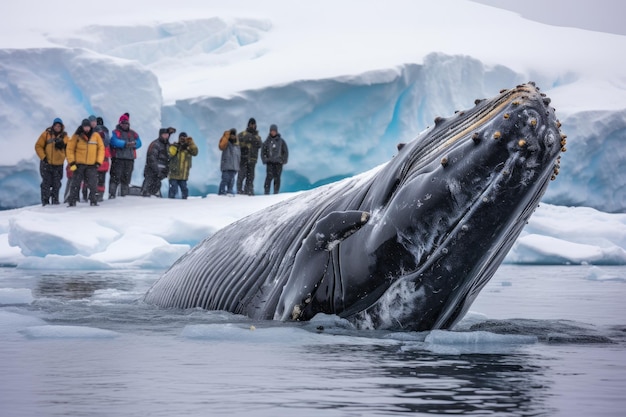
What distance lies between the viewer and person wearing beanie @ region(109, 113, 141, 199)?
22.0 metres

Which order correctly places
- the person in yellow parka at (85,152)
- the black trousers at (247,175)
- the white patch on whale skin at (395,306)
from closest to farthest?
the white patch on whale skin at (395,306) < the person in yellow parka at (85,152) < the black trousers at (247,175)

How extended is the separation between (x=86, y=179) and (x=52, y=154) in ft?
3.74

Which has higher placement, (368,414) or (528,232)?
(528,232)

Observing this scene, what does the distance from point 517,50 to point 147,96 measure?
52.4 feet

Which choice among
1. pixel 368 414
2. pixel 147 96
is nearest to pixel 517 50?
pixel 147 96

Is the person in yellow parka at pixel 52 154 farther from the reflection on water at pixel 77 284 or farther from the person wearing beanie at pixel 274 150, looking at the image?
the reflection on water at pixel 77 284

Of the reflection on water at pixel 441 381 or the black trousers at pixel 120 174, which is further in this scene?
the black trousers at pixel 120 174

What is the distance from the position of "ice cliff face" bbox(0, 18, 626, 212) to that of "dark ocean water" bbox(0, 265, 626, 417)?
2245 cm

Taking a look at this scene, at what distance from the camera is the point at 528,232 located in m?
22.0

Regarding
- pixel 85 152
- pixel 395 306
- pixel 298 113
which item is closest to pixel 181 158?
pixel 85 152

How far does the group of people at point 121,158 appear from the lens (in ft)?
67.5

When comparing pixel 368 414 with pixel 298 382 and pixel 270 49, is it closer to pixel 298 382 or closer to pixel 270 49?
pixel 298 382

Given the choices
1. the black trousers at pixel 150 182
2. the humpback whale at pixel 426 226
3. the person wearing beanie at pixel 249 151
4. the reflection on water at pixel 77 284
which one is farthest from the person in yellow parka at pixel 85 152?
the humpback whale at pixel 426 226

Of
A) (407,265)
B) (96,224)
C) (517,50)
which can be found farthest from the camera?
(517,50)
